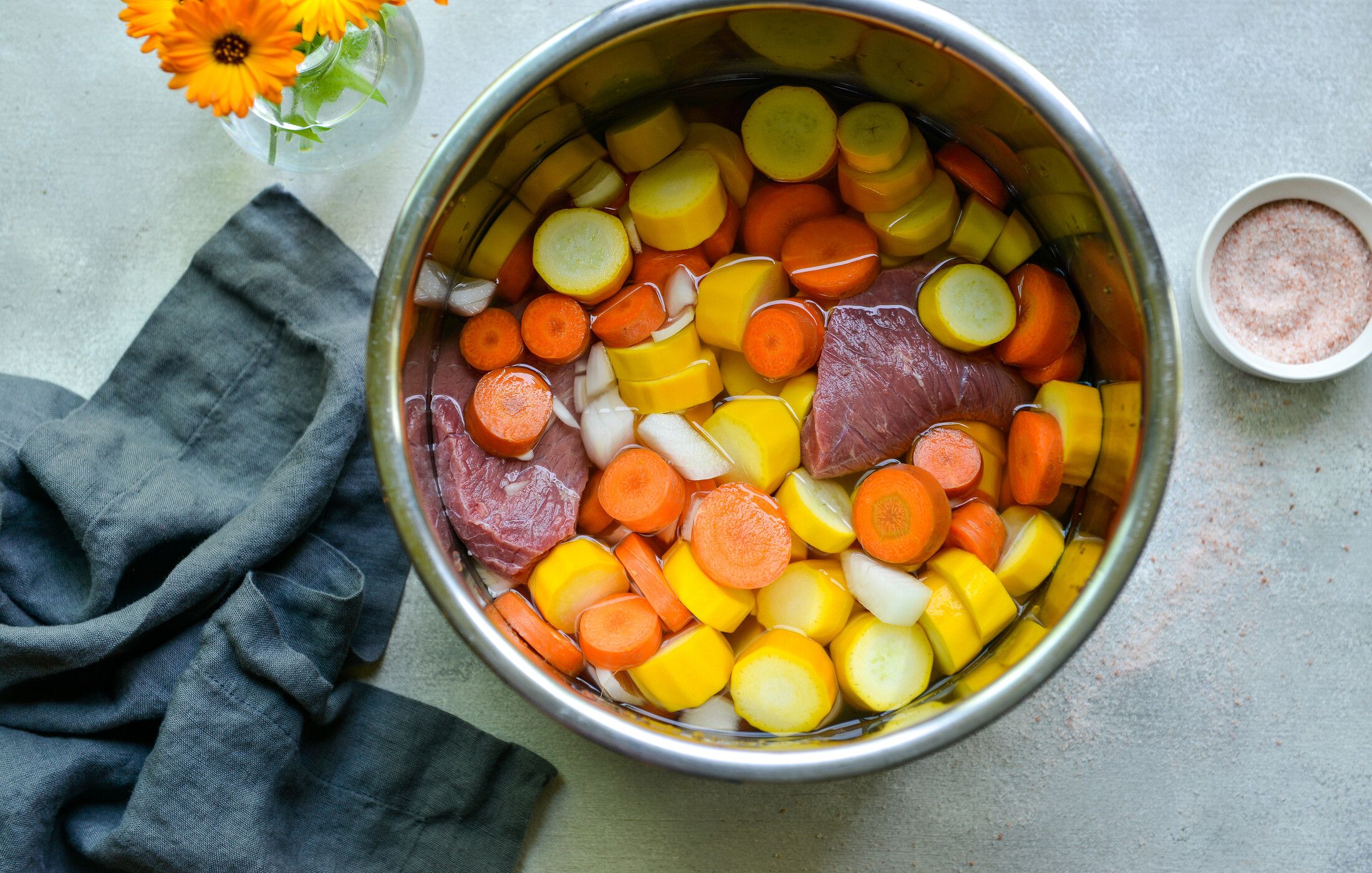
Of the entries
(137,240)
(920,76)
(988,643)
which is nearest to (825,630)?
(988,643)

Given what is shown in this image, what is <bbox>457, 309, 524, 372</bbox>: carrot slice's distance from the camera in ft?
3.82

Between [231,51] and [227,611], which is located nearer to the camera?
[231,51]

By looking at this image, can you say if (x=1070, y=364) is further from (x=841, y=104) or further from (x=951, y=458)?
(x=841, y=104)

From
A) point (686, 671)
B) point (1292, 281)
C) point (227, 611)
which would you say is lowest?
point (227, 611)

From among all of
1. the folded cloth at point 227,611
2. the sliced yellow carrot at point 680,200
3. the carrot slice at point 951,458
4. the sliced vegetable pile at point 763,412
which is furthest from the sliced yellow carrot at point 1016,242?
the folded cloth at point 227,611

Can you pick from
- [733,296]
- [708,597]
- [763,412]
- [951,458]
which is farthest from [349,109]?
[951,458]

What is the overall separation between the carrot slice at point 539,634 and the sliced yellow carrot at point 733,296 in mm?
385

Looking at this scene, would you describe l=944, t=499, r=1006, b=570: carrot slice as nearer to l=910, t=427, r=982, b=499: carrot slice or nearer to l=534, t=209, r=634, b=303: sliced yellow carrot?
l=910, t=427, r=982, b=499: carrot slice

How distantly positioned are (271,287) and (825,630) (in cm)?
82

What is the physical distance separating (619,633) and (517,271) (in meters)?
0.44

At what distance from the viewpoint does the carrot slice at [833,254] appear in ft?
3.79

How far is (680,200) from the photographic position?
1.12 meters

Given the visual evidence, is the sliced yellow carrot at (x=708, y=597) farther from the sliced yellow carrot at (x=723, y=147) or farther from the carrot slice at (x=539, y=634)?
the sliced yellow carrot at (x=723, y=147)

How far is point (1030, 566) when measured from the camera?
3.58 ft
